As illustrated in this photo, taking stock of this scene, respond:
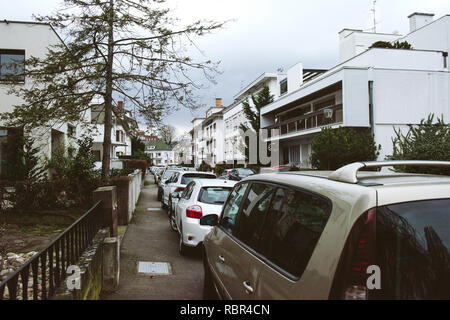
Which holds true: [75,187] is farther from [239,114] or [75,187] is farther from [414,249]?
[239,114]

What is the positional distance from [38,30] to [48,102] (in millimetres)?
10785

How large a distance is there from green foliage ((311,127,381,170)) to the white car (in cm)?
1234

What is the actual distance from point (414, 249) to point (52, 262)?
274 cm

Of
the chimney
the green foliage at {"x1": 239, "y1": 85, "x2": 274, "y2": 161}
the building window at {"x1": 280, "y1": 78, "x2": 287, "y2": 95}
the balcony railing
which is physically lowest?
the balcony railing

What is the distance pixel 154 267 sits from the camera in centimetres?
631

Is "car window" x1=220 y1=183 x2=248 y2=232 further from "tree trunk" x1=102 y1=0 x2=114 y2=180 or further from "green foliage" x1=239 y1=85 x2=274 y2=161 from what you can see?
"green foliage" x1=239 y1=85 x2=274 y2=161

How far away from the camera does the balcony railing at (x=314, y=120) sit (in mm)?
22312

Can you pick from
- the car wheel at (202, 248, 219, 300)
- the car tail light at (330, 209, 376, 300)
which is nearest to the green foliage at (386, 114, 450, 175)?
the car wheel at (202, 248, 219, 300)

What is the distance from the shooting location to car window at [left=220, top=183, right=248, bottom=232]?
363 cm

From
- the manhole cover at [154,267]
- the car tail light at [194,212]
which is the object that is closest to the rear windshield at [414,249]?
the manhole cover at [154,267]

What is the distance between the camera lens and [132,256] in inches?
274

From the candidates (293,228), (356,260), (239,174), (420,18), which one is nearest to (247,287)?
(293,228)
